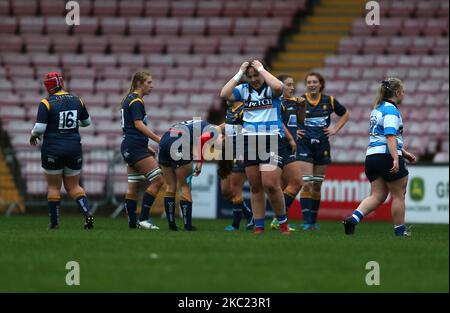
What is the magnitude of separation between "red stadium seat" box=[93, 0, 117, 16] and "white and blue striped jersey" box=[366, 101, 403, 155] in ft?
58.3

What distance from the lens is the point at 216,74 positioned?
26.7 metres

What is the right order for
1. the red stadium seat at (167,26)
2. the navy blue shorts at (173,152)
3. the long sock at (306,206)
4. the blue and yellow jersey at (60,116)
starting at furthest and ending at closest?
the red stadium seat at (167,26) → the long sock at (306,206) → the navy blue shorts at (173,152) → the blue and yellow jersey at (60,116)

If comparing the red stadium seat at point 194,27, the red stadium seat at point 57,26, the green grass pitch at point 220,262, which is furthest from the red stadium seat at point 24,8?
the green grass pitch at point 220,262

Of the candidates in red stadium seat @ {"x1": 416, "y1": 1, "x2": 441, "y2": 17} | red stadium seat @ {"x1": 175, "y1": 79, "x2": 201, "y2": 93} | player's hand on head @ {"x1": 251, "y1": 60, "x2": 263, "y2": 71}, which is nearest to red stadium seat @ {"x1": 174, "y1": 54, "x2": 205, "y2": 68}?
red stadium seat @ {"x1": 175, "y1": 79, "x2": 201, "y2": 93}

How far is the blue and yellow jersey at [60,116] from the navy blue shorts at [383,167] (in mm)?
4022

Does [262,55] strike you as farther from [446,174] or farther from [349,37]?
[446,174]

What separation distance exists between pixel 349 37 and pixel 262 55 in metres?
2.39

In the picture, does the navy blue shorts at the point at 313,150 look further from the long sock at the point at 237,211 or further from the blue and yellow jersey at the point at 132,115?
the blue and yellow jersey at the point at 132,115

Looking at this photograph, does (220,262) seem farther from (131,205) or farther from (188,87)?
(188,87)

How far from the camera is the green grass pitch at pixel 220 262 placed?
8.41 m

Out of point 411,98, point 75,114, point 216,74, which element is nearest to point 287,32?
point 216,74

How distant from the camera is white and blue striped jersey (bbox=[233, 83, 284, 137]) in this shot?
12.9 metres

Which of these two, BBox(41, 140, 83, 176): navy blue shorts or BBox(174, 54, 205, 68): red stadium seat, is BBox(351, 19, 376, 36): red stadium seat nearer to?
BBox(174, 54, 205, 68): red stadium seat

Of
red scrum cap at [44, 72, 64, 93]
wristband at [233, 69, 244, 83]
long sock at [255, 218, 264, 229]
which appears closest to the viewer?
wristband at [233, 69, 244, 83]
